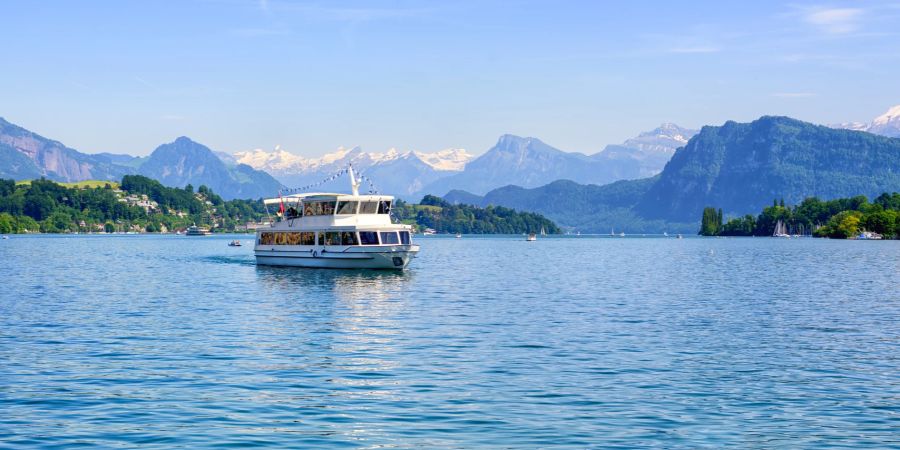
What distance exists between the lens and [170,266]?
136000mm

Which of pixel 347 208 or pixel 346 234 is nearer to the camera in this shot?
pixel 346 234

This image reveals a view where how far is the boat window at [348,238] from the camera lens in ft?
356

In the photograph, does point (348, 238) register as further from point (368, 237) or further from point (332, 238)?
point (332, 238)

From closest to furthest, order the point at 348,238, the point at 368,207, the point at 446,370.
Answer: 1. the point at 446,370
2. the point at 348,238
3. the point at 368,207

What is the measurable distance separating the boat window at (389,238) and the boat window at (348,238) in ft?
10.4

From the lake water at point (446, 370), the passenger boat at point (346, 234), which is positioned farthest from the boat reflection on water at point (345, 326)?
the passenger boat at point (346, 234)

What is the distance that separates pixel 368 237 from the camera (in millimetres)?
107625

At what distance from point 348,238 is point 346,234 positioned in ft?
1.90

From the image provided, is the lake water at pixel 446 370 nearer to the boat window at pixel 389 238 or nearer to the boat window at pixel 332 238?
the boat window at pixel 389 238

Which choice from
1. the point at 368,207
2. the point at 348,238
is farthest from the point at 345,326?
Result: the point at 368,207

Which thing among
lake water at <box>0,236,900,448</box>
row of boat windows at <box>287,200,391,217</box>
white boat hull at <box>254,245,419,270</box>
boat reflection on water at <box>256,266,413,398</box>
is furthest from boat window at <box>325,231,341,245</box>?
lake water at <box>0,236,900,448</box>

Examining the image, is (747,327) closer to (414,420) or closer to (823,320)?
(823,320)

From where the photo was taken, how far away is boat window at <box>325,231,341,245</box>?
110 m

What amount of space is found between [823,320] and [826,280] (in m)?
46.0
